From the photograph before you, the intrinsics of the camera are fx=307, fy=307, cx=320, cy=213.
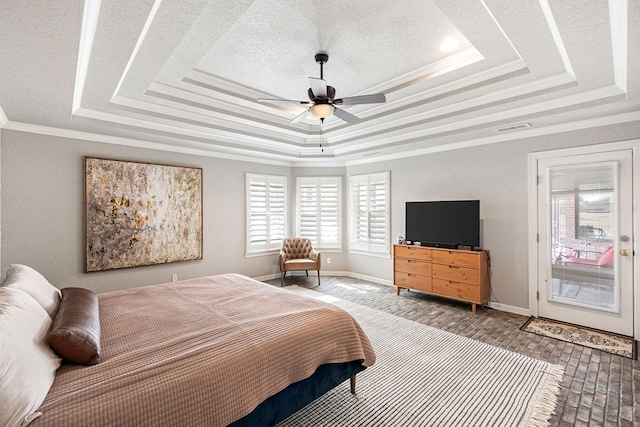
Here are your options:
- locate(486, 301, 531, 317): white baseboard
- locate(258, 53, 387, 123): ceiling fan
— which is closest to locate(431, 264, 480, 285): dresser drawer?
locate(486, 301, 531, 317): white baseboard

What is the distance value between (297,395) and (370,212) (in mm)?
4650

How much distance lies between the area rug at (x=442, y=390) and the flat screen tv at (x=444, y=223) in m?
1.65

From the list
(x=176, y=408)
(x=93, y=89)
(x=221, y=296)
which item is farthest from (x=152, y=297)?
(x=93, y=89)

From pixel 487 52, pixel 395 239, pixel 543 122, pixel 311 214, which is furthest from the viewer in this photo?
pixel 311 214

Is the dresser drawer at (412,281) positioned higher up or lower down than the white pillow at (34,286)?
lower down

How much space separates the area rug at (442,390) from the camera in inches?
84.5

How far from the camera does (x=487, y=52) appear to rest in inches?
107

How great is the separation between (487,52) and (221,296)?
10.6 feet

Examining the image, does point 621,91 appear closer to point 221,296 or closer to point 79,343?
point 221,296

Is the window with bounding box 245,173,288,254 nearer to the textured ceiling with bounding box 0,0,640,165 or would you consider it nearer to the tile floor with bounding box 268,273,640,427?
the textured ceiling with bounding box 0,0,640,165

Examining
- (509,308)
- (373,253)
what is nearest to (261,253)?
(373,253)

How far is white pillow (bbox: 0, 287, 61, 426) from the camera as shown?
115 centimetres

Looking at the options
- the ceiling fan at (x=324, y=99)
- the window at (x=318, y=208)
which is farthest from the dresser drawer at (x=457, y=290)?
the ceiling fan at (x=324, y=99)

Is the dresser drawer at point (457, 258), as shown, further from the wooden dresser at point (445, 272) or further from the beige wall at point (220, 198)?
the beige wall at point (220, 198)
